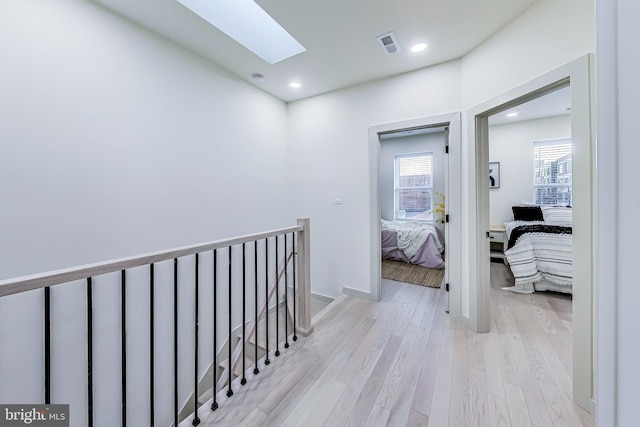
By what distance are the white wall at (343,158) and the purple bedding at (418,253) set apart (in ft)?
5.85

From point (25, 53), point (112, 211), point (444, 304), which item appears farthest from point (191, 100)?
point (444, 304)

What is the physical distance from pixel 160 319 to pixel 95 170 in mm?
1299

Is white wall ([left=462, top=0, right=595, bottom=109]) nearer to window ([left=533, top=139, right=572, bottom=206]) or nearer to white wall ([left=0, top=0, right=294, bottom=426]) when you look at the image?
white wall ([left=0, top=0, right=294, bottom=426])

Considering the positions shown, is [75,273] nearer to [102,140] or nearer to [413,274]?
[102,140]

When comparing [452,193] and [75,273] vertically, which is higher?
[452,193]

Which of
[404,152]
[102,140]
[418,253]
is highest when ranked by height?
[404,152]

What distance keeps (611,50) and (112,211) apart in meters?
2.51

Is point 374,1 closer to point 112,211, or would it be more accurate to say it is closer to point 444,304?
point 112,211

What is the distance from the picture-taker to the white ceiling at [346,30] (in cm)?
182

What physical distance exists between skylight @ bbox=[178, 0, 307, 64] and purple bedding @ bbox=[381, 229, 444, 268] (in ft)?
11.2

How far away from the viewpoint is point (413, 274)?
3.90 meters

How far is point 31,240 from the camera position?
1.54m

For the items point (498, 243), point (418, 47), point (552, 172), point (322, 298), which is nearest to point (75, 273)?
point (322, 298)

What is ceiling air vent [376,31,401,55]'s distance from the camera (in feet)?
7.06
